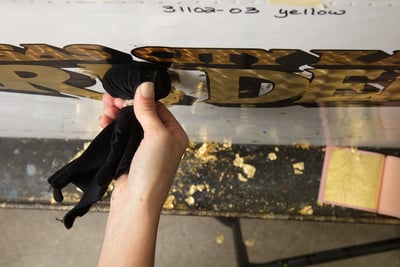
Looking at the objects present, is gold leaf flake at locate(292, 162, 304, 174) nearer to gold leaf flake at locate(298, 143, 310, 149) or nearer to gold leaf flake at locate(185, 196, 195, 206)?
gold leaf flake at locate(298, 143, 310, 149)

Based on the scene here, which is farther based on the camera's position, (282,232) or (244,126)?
(282,232)

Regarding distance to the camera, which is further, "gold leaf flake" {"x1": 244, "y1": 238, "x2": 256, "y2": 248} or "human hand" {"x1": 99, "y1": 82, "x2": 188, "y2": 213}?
"gold leaf flake" {"x1": 244, "y1": 238, "x2": 256, "y2": 248}

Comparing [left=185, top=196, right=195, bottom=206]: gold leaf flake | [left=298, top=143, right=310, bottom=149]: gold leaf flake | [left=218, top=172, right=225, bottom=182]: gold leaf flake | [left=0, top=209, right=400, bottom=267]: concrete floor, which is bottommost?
[left=0, top=209, right=400, bottom=267]: concrete floor

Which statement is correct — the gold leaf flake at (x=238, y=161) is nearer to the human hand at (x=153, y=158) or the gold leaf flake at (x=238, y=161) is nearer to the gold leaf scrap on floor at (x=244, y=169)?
the gold leaf scrap on floor at (x=244, y=169)

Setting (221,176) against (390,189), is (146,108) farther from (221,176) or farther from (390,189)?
(390,189)

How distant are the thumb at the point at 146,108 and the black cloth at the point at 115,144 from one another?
12 millimetres

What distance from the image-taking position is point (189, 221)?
1347 mm

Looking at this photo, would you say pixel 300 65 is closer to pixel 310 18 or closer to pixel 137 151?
pixel 310 18

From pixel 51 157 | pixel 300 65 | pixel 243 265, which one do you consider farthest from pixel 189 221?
pixel 300 65

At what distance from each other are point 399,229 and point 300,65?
0.89 meters

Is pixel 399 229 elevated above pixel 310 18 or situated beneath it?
situated beneath

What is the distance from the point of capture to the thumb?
0.66 metres

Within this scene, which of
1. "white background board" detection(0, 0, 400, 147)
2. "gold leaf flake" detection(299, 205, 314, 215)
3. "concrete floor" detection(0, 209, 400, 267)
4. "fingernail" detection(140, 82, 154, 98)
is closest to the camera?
"white background board" detection(0, 0, 400, 147)

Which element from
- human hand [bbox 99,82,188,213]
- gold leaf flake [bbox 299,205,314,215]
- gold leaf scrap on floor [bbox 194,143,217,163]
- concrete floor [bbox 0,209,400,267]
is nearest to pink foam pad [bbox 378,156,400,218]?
gold leaf flake [bbox 299,205,314,215]
